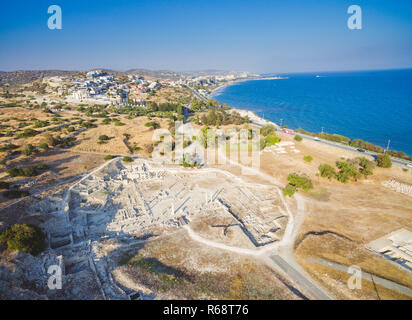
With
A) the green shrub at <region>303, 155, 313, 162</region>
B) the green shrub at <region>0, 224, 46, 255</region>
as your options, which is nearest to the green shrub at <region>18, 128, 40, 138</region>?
the green shrub at <region>0, 224, 46, 255</region>

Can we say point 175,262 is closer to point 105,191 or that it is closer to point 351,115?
point 105,191

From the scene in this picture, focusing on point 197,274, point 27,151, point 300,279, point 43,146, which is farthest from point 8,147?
point 300,279

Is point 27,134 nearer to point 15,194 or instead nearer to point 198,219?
point 15,194

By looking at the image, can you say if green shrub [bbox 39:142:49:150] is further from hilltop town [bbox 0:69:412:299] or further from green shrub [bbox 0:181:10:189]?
green shrub [bbox 0:181:10:189]

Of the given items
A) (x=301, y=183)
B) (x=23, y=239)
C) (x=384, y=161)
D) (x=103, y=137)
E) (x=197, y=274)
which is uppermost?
(x=103, y=137)

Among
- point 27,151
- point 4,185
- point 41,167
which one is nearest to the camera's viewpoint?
point 4,185

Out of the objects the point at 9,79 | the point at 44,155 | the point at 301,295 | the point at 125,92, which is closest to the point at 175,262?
the point at 301,295
